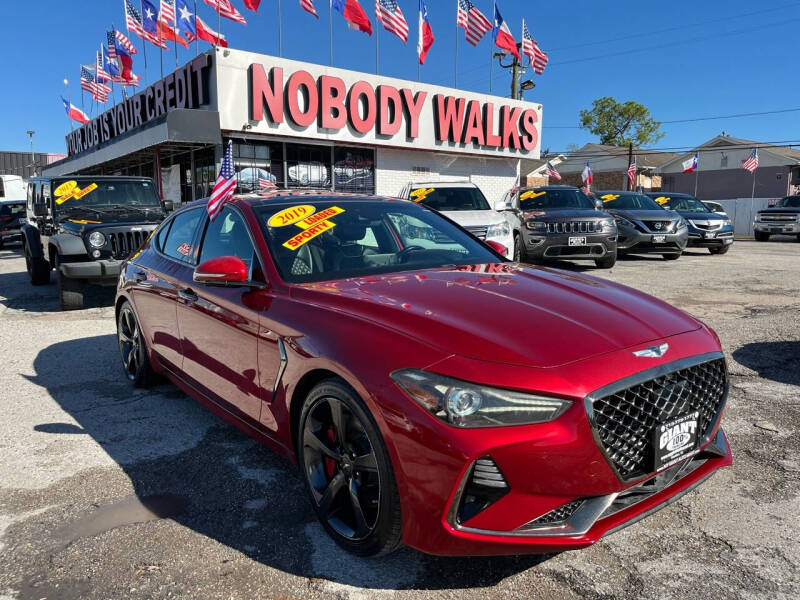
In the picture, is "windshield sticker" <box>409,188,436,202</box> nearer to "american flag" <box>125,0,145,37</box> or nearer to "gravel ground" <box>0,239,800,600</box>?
"gravel ground" <box>0,239,800,600</box>

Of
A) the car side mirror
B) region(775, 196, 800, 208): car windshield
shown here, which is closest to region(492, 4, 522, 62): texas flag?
region(775, 196, 800, 208): car windshield

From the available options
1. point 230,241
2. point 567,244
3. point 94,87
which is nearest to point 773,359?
point 230,241

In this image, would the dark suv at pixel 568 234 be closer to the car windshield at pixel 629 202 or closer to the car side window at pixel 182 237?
the car windshield at pixel 629 202

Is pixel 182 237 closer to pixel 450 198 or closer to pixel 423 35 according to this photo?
pixel 450 198

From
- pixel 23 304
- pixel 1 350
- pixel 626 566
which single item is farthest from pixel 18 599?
pixel 23 304

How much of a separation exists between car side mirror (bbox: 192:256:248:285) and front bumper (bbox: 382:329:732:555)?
130cm

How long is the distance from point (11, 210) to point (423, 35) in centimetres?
1532

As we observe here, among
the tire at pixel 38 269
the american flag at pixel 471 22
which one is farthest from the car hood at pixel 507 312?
the american flag at pixel 471 22

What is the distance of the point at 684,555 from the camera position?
2.41 metres

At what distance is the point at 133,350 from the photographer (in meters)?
4.82

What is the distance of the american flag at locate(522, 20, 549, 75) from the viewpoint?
2173 cm

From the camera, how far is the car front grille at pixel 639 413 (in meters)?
2.04

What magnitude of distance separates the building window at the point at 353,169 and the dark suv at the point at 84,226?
32.4 feet

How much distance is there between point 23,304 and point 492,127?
1773cm
